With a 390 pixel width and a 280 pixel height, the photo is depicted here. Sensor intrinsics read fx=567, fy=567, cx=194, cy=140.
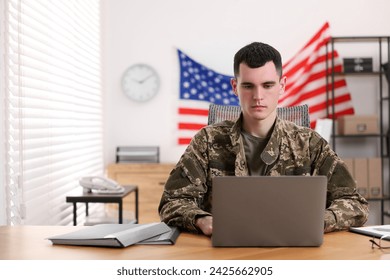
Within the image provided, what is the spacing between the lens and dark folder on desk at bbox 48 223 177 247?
1.42m

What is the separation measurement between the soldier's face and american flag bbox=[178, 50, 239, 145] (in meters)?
3.50

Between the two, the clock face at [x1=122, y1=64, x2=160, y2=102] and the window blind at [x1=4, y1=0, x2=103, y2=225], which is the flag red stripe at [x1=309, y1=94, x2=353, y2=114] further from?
the window blind at [x1=4, y1=0, x2=103, y2=225]

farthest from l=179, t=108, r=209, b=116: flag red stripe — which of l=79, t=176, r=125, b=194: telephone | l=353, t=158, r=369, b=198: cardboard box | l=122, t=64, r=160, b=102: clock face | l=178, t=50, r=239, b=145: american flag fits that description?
l=79, t=176, r=125, b=194: telephone

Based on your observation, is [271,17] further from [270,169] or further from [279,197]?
[279,197]

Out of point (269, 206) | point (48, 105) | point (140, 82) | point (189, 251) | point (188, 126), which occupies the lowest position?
point (189, 251)

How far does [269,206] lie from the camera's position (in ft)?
4.38

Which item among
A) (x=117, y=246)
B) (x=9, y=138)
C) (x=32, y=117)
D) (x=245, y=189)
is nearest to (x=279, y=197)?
(x=245, y=189)

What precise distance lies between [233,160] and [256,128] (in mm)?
143

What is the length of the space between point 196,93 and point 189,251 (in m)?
4.07

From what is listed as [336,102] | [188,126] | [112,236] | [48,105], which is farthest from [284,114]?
[336,102]

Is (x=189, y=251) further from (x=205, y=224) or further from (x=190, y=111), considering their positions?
(x=190, y=111)

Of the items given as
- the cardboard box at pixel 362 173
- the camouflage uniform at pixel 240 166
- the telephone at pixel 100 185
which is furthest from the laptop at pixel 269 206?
the cardboard box at pixel 362 173
